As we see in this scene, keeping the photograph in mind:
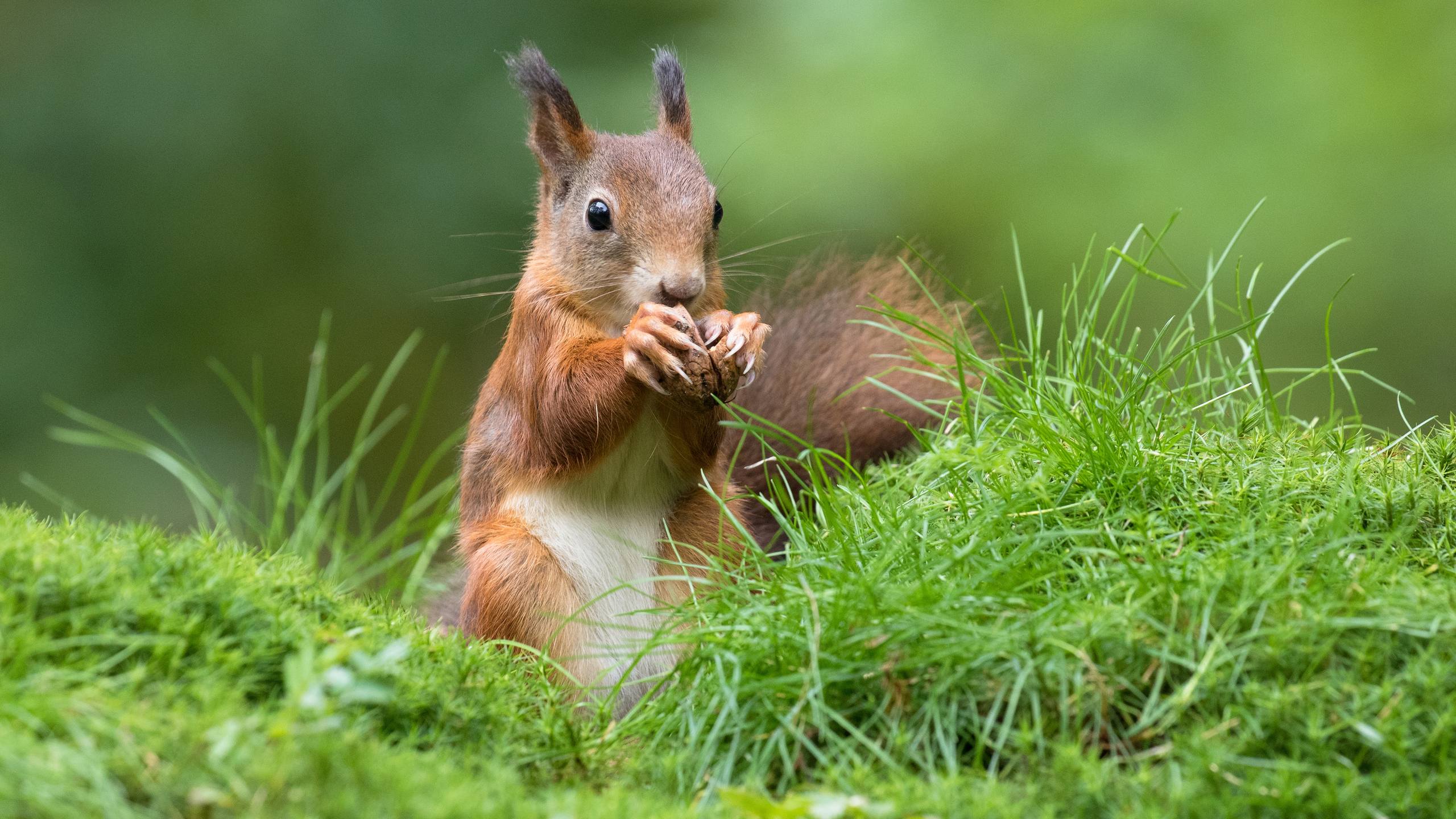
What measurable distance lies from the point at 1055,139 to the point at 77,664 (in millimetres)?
3903

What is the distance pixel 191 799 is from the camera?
4.09 ft

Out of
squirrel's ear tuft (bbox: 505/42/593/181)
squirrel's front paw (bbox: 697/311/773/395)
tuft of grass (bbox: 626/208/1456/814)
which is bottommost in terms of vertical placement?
tuft of grass (bbox: 626/208/1456/814)

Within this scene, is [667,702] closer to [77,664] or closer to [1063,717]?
[1063,717]

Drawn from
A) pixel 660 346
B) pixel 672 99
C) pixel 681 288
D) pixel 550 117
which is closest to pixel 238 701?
pixel 660 346

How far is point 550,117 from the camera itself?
2.88 meters

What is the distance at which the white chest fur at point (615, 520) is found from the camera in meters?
2.58

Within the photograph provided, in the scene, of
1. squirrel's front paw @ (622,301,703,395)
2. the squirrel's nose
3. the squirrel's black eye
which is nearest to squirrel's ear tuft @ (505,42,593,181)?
the squirrel's black eye

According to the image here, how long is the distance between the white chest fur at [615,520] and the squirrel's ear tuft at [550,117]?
72 cm

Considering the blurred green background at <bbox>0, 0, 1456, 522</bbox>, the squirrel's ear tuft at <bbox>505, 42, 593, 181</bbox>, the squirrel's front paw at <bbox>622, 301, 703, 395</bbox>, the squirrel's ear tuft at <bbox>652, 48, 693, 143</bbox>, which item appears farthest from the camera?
the blurred green background at <bbox>0, 0, 1456, 522</bbox>

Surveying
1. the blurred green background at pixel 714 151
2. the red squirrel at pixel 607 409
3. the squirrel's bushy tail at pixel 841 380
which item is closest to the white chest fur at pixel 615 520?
the red squirrel at pixel 607 409

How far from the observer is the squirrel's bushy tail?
10.3 ft

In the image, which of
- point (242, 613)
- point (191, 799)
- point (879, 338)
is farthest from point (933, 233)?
point (191, 799)

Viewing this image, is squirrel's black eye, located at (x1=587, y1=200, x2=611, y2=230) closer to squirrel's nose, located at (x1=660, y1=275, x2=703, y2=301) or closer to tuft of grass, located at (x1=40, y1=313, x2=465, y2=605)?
squirrel's nose, located at (x1=660, y1=275, x2=703, y2=301)

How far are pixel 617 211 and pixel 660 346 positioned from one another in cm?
51
